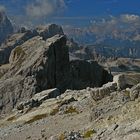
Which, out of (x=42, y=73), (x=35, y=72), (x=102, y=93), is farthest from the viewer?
(x=42, y=73)

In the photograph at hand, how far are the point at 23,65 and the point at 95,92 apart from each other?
53.7 meters

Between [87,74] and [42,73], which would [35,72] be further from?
[87,74]

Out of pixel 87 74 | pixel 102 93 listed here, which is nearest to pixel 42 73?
pixel 87 74

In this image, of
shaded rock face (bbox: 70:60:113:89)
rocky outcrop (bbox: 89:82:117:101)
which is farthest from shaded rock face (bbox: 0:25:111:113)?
rocky outcrop (bbox: 89:82:117:101)

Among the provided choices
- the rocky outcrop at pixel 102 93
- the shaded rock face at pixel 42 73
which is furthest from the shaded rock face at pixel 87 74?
the rocky outcrop at pixel 102 93

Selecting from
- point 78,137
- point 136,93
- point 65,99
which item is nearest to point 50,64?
point 65,99

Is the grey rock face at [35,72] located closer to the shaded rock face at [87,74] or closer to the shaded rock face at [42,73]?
the shaded rock face at [42,73]

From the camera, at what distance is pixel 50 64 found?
109 meters

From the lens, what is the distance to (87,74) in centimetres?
12100

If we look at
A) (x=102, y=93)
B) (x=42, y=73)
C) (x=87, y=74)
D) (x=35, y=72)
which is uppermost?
(x=102, y=93)

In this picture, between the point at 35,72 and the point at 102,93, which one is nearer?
the point at 102,93

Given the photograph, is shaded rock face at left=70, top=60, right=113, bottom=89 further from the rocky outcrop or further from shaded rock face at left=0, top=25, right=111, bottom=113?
the rocky outcrop

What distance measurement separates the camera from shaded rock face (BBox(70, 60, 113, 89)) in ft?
381

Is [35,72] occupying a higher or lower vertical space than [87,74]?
higher
